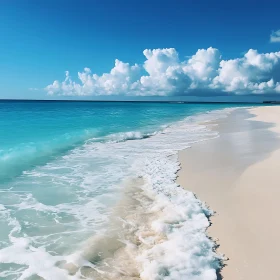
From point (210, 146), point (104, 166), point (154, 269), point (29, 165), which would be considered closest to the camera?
point (154, 269)

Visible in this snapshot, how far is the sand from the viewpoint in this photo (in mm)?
4477

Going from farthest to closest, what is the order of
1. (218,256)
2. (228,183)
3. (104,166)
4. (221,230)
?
(104,166)
(228,183)
(221,230)
(218,256)

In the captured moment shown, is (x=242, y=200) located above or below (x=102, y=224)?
above

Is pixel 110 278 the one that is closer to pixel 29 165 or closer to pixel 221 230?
pixel 221 230

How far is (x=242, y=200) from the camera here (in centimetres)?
704

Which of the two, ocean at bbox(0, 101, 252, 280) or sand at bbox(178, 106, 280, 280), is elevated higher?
sand at bbox(178, 106, 280, 280)

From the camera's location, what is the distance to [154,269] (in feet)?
14.1

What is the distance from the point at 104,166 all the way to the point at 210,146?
6588mm

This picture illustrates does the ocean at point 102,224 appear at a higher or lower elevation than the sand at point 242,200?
lower

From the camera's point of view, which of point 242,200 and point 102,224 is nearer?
point 102,224

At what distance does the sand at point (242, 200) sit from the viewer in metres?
4.48

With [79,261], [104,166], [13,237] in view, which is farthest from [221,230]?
[104,166]

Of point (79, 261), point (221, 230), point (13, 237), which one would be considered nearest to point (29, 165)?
point (13, 237)

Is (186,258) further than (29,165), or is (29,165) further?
(29,165)
